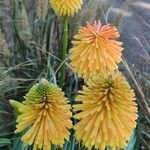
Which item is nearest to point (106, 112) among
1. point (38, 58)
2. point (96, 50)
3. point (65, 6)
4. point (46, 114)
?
point (46, 114)

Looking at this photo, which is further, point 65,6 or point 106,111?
point 65,6

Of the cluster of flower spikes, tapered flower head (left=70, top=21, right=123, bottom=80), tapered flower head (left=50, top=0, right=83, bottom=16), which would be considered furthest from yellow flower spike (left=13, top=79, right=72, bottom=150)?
tapered flower head (left=50, top=0, right=83, bottom=16)

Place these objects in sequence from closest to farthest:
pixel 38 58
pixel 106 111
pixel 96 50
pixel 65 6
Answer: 1. pixel 106 111
2. pixel 96 50
3. pixel 65 6
4. pixel 38 58

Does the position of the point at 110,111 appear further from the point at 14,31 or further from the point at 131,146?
the point at 14,31

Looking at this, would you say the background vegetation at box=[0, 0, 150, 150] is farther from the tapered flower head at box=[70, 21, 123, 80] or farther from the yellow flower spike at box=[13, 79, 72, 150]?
the yellow flower spike at box=[13, 79, 72, 150]

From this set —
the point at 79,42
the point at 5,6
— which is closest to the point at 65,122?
the point at 79,42

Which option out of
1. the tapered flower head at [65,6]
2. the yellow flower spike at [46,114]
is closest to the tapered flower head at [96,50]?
the yellow flower spike at [46,114]

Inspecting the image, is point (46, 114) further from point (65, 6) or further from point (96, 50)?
point (65, 6)
